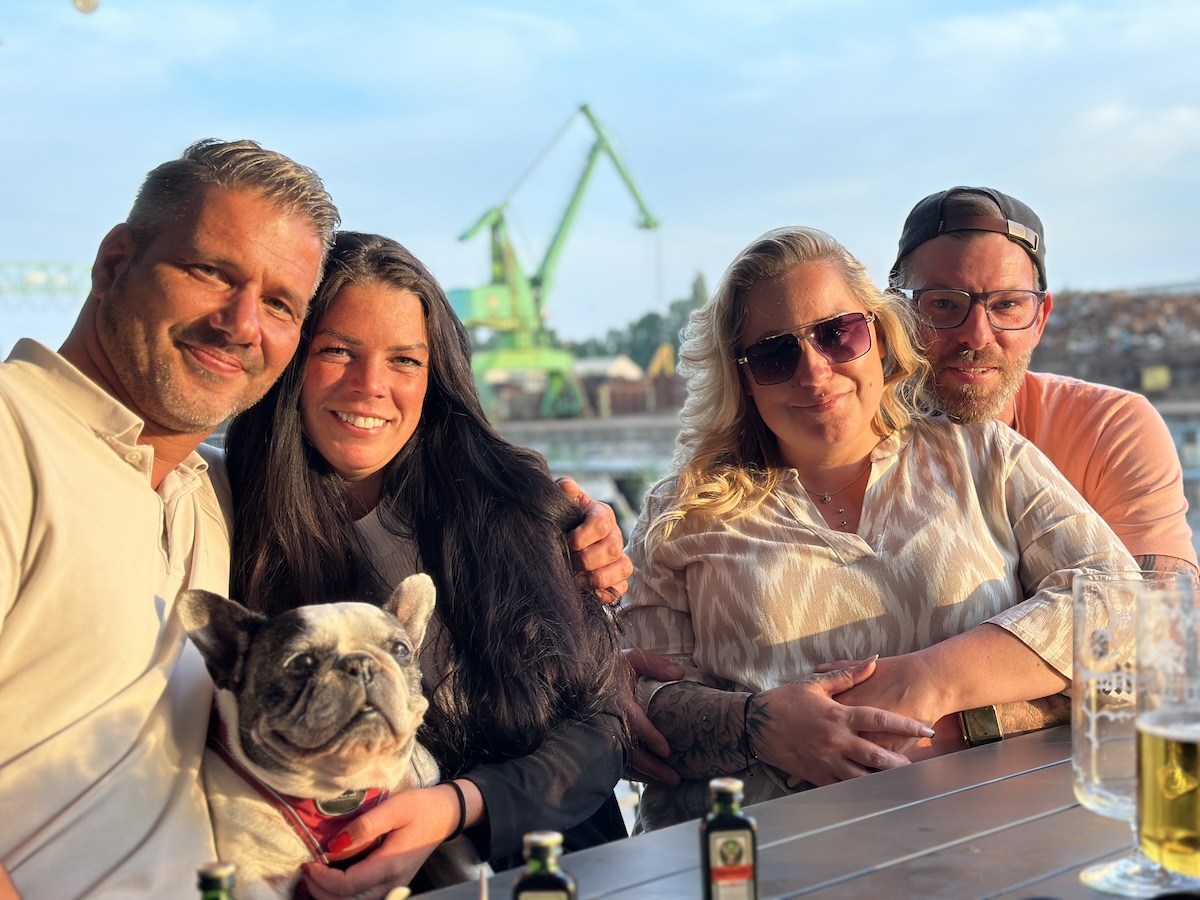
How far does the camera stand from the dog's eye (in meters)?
1.69

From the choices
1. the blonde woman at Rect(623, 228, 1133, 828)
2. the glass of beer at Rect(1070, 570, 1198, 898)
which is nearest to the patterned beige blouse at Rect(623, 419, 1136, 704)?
the blonde woman at Rect(623, 228, 1133, 828)

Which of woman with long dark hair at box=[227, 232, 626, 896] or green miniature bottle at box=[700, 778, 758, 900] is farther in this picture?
woman with long dark hair at box=[227, 232, 626, 896]

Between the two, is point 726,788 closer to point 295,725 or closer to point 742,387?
point 295,725

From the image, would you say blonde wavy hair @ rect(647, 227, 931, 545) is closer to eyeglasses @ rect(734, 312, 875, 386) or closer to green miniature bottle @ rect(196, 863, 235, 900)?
eyeglasses @ rect(734, 312, 875, 386)

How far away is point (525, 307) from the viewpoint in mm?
53156

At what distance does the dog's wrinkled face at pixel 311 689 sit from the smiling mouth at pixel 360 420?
22.4 inches

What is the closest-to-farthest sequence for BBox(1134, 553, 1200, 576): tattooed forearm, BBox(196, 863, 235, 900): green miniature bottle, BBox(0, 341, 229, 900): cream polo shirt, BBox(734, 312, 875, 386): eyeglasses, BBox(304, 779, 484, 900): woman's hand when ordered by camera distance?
BBox(196, 863, 235, 900): green miniature bottle < BBox(0, 341, 229, 900): cream polo shirt < BBox(304, 779, 484, 900): woman's hand < BBox(734, 312, 875, 386): eyeglasses < BBox(1134, 553, 1200, 576): tattooed forearm

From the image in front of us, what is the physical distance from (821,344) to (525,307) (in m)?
51.2

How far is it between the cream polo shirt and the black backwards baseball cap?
2171 mm

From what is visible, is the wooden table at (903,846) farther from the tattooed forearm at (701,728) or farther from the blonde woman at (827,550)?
the tattooed forearm at (701,728)

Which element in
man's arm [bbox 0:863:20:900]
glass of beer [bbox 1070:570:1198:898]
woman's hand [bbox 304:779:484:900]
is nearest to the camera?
glass of beer [bbox 1070:570:1198:898]

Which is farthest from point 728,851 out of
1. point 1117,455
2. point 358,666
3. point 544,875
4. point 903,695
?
point 1117,455

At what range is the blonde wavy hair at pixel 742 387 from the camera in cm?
267

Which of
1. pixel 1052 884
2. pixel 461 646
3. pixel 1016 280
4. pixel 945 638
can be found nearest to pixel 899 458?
pixel 945 638
